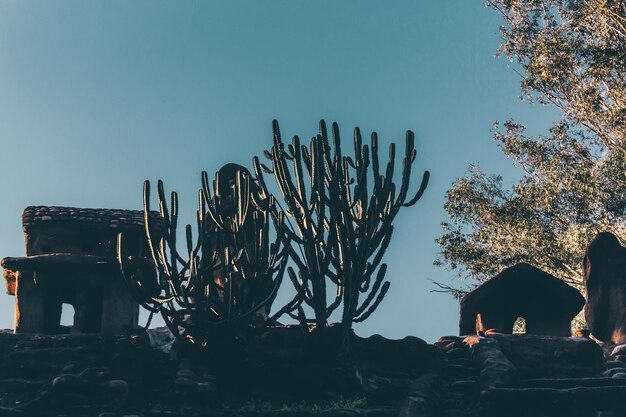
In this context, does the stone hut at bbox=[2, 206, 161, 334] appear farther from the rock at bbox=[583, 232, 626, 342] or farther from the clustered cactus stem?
the rock at bbox=[583, 232, 626, 342]

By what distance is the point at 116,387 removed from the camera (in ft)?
44.6

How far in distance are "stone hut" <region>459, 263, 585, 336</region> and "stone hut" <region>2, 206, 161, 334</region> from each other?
6.61 meters

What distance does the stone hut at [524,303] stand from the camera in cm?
1692

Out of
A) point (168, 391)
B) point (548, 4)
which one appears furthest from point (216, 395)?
point (548, 4)

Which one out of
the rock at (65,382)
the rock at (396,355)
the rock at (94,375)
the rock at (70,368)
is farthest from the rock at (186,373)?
the rock at (396,355)

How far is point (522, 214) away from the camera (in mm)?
27766

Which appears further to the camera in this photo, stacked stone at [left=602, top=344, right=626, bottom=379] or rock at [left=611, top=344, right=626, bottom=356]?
rock at [left=611, top=344, right=626, bottom=356]

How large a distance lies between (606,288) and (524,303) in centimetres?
163

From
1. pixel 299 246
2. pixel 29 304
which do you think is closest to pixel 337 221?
pixel 299 246

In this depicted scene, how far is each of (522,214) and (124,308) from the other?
14983 mm

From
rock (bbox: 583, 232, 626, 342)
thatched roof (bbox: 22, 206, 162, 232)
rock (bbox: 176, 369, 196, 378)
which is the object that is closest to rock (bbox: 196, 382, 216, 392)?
rock (bbox: 176, 369, 196, 378)

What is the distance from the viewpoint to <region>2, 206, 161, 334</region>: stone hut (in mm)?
16844

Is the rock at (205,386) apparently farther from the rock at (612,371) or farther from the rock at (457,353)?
the rock at (612,371)

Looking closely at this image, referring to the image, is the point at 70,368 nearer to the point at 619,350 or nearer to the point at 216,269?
the point at 216,269
